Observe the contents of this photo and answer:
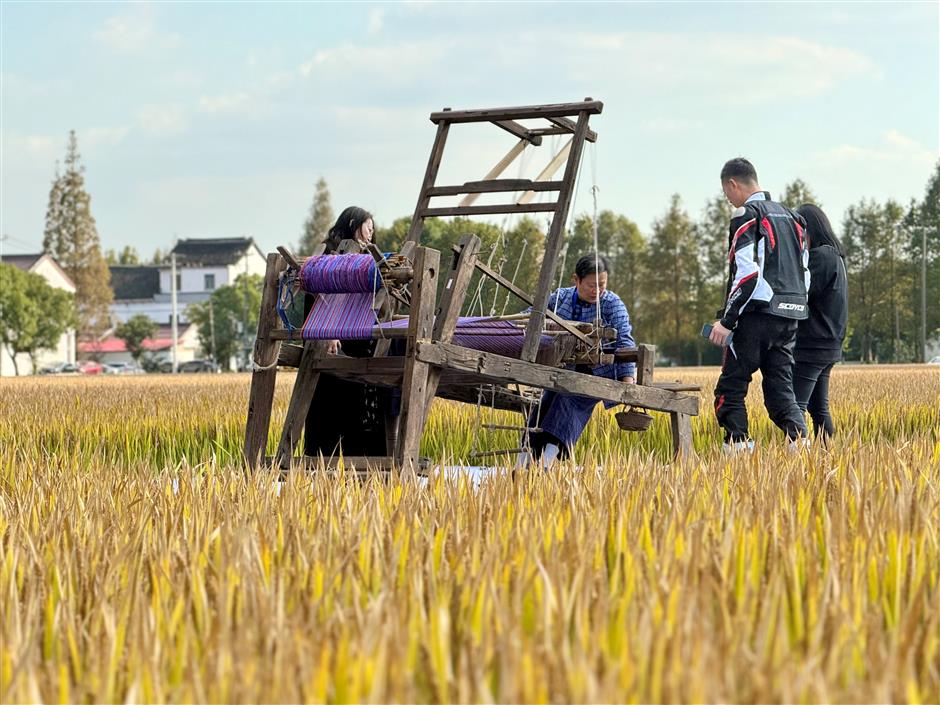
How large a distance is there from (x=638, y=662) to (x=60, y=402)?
11.2 meters

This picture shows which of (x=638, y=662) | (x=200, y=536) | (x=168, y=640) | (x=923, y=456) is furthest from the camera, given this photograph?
(x=923, y=456)

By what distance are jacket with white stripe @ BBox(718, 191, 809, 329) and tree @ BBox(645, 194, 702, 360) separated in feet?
177

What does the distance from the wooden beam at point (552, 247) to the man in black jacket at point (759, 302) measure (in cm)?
97

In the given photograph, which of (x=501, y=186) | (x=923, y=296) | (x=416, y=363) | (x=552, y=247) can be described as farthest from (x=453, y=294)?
(x=923, y=296)

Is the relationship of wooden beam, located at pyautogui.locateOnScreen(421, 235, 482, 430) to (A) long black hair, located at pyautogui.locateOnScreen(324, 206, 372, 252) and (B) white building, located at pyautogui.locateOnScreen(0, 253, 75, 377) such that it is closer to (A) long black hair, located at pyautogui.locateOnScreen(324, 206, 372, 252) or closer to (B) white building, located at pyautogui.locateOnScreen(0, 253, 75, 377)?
(A) long black hair, located at pyautogui.locateOnScreen(324, 206, 372, 252)

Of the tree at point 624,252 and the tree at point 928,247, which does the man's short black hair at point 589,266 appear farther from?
the tree at point 624,252

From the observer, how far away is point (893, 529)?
259cm

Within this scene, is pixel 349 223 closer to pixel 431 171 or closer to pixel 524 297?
pixel 431 171

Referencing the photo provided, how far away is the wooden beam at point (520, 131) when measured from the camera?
6.14 meters

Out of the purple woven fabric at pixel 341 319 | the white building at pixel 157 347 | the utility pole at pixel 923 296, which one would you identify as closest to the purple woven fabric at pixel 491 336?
the purple woven fabric at pixel 341 319

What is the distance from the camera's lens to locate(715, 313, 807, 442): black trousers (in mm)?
6168

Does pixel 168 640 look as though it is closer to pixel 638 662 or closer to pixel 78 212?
pixel 638 662

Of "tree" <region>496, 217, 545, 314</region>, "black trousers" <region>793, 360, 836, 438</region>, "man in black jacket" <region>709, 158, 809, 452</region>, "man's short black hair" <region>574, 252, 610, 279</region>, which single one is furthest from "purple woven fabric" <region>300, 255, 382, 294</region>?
"black trousers" <region>793, 360, 836, 438</region>

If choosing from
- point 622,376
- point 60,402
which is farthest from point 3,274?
point 622,376
